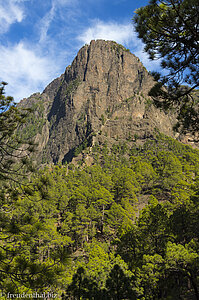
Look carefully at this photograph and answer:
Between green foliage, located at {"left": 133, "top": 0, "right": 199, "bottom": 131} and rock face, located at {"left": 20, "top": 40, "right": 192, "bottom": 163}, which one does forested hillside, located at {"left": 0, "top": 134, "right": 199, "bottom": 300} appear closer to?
green foliage, located at {"left": 133, "top": 0, "right": 199, "bottom": 131}

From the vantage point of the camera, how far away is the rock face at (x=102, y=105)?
4013 inches

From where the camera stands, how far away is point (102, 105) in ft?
378

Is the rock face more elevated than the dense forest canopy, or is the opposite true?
the rock face

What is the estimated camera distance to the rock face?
334 ft

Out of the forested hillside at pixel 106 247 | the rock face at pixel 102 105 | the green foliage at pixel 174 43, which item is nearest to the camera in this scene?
the forested hillside at pixel 106 247

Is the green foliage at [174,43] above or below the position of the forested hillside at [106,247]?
above

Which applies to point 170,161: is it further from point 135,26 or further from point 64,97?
point 64,97

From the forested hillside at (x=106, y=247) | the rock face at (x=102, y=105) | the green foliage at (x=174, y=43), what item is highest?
the rock face at (x=102, y=105)

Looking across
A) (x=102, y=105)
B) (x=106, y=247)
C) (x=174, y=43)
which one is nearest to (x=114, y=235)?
(x=106, y=247)

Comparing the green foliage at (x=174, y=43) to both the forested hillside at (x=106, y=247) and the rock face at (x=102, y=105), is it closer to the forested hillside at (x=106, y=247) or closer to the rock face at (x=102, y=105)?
the forested hillside at (x=106, y=247)

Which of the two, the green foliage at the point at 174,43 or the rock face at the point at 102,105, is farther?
the rock face at the point at 102,105

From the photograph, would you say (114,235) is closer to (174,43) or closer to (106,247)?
(106,247)

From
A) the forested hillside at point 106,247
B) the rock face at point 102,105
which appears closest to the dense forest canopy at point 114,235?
the forested hillside at point 106,247

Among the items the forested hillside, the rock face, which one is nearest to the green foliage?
the forested hillside
